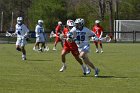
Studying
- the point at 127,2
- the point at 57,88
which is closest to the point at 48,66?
the point at 57,88

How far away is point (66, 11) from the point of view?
7519 cm

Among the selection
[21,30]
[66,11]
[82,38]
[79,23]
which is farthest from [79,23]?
[66,11]

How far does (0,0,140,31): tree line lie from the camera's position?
73625 millimetres

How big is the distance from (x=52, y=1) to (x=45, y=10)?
1.79 meters

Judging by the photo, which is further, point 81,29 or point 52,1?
point 52,1

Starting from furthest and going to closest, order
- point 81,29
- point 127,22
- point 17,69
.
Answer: point 127,22 → point 17,69 → point 81,29

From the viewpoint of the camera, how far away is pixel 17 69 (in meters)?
21.5

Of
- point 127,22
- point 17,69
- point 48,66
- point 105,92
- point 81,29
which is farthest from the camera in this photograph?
point 127,22

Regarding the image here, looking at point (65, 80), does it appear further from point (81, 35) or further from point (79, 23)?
point (79, 23)

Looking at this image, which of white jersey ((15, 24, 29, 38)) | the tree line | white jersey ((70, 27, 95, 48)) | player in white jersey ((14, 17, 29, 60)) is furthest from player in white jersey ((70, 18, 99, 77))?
the tree line

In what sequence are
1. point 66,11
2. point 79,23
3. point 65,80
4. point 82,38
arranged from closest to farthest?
point 65,80, point 79,23, point 82,38, point 66,11

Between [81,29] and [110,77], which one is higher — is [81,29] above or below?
above

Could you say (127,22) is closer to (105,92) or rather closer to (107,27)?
(107,27)

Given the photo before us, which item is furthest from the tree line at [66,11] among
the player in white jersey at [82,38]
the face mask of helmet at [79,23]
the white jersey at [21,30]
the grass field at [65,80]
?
the face mask of helmet at [79,23]
